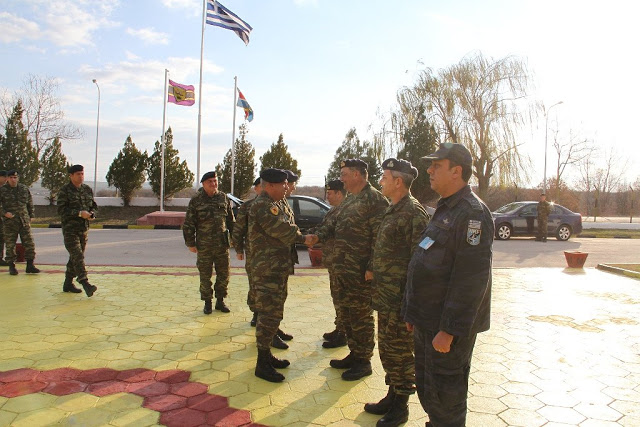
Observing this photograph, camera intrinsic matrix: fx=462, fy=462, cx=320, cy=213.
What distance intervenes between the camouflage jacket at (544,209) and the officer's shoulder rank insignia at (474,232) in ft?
48.6

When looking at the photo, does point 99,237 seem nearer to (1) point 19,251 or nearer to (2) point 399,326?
(1) point 19,251

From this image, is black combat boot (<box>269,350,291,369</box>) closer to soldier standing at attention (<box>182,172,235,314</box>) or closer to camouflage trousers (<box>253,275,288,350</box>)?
camouflage trousers (<box>253,275,288,350</box>)

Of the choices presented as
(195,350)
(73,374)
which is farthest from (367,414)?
(73,374)

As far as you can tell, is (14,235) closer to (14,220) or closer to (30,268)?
(14,220)

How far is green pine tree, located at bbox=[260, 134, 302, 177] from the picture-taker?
27.1 meters

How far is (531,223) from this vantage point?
16750mm

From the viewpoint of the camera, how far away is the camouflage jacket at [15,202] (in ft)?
26.3

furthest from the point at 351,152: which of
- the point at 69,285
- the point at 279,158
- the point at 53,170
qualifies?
the point at 69,285

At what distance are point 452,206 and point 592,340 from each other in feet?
12.0

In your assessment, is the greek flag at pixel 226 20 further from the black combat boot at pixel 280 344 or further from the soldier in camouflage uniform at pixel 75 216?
the black combat boot at pixel 280 344

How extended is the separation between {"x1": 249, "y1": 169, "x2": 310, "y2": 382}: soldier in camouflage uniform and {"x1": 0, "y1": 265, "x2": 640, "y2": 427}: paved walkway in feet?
0.97

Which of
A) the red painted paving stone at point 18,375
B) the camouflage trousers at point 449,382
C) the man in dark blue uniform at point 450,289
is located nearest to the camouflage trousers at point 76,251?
the red painted paving stone at point 18,375

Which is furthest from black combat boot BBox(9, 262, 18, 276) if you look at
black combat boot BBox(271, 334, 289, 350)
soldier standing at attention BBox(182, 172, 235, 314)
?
black combat boot BBox(271, 334, 289, 350)

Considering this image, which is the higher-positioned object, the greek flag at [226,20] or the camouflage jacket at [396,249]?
the greek flag at [226,20]
